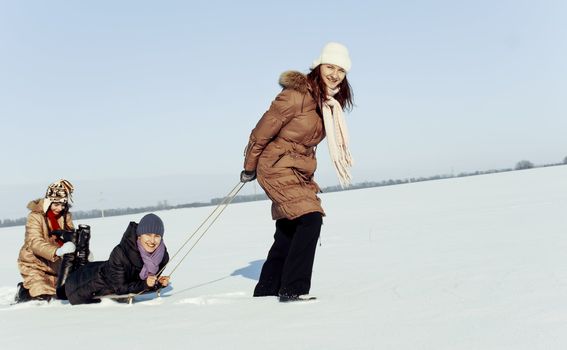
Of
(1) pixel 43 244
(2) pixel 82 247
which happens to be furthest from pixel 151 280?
(1) pixel 43 244

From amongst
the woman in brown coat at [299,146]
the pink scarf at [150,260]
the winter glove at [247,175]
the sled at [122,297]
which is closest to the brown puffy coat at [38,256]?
the sled at [122,297]

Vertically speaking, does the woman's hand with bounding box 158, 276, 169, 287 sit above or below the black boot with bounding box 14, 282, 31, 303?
above

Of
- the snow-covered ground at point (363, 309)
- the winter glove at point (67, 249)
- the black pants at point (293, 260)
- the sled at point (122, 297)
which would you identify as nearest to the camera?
the snow-covered ground at point (363, 309)

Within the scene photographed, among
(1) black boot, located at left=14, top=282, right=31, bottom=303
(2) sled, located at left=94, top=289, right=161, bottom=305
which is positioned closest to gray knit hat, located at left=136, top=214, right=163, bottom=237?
(2) sled, located at left=94, top=289, right=161, bottom=305

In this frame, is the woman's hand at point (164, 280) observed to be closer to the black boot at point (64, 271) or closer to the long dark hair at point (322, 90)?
the black boot at point (64, 271)

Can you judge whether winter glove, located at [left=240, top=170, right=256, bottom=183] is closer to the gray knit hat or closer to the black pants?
the black pants

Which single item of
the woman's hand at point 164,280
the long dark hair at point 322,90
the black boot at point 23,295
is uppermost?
the long dark hair at point 322,90

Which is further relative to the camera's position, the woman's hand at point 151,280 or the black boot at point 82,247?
the black boot at point 82,247

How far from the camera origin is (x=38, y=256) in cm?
438

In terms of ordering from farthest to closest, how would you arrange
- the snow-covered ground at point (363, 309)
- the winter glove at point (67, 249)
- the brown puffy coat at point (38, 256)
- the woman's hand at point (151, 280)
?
the brown puffy coat at point (38, 256) < the winter glove at point (67, 249) < the woman's hand at point (151, 280) < the snow-covered ground at point (363, 309)

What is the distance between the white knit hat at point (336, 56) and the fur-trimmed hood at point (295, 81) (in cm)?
18

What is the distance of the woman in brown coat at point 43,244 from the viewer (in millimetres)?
4246

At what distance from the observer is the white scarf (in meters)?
3.63

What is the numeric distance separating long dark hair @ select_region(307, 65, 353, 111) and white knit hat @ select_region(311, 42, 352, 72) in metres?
0.09
